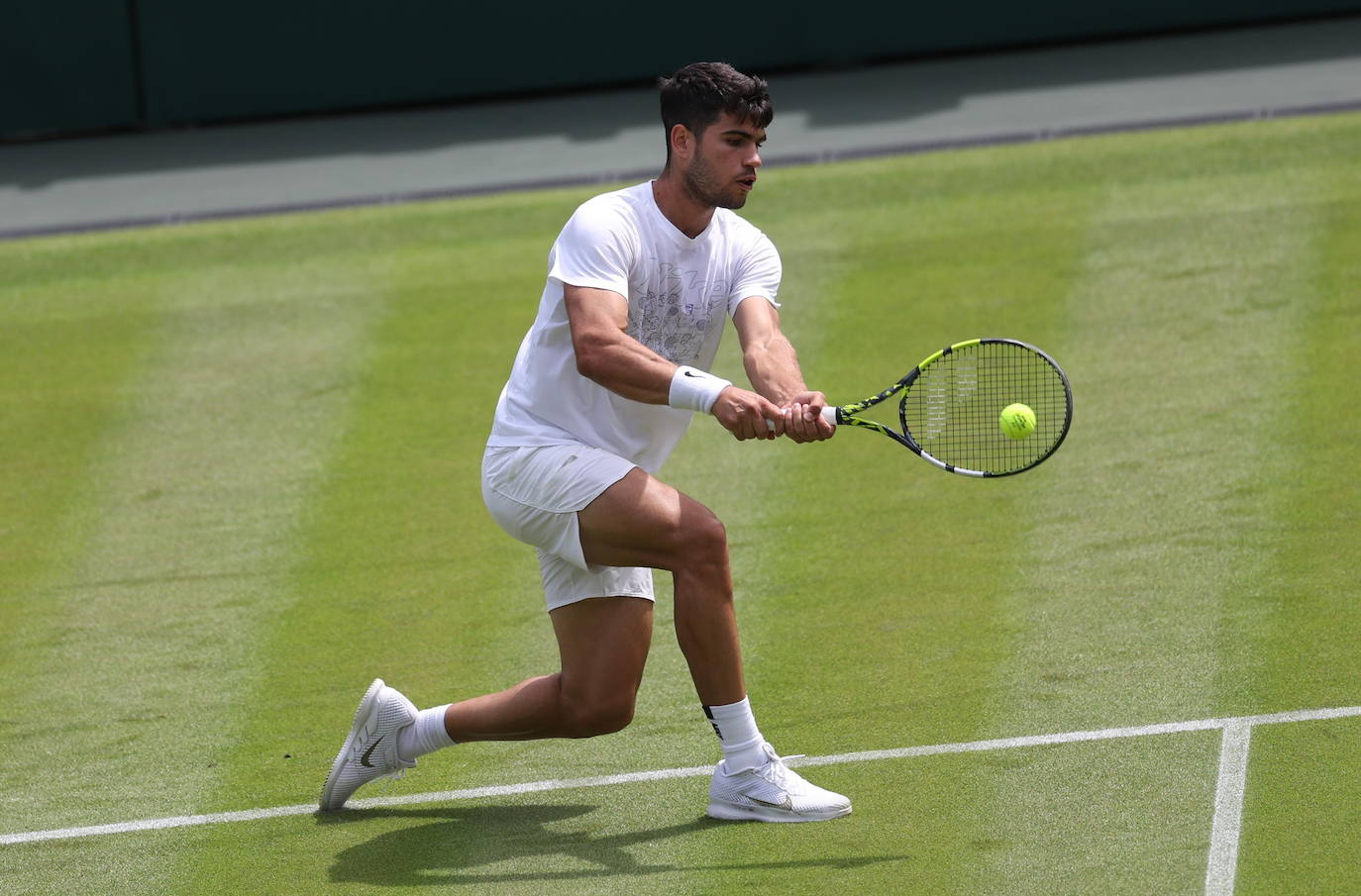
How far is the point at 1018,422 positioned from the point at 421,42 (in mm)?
8902

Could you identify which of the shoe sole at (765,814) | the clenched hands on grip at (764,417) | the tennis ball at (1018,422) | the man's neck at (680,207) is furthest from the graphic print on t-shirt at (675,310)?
the shoe sole at (765,814)

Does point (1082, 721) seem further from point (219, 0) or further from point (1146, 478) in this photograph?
point (219, 0)

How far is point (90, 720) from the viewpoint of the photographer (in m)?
6.46

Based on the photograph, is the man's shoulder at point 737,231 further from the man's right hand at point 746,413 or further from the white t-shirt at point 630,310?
the man's right hand at point 746,413

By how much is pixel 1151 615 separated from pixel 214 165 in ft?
27.4

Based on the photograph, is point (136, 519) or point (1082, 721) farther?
point (136, 519)

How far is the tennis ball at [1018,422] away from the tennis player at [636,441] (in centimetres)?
64

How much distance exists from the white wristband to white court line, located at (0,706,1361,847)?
124cm

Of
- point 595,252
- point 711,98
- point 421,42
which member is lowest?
point 595,252

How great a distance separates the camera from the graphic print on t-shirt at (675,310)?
214 inches

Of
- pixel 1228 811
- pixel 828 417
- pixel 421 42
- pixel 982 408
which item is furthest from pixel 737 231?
pixel 421 42

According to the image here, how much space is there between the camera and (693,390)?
5.03 metres

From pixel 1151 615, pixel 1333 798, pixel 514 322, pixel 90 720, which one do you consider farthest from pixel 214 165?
pixel 1333 798

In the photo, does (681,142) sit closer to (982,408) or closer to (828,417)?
(828,417)
